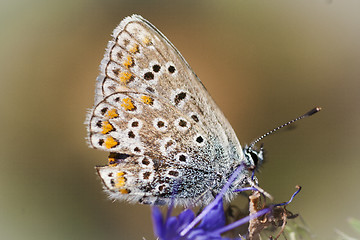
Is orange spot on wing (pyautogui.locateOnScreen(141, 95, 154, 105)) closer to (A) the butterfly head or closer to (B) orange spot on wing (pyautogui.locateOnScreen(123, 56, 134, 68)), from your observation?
(B) orange spot on wing (pyautogui.locateOnScreen(123, 56, 134, 68))

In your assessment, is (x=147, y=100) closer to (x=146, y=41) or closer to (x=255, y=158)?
(x=146, y=41)

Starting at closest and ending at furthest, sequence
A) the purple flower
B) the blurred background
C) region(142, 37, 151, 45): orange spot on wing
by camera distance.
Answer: the purple flower < region(142, 37, 151, 45): orange spot on wing < the blurred background

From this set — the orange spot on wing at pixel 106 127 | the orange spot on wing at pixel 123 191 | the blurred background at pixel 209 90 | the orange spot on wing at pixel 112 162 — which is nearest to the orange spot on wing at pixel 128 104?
the orange spot on wing at pixel 106 127

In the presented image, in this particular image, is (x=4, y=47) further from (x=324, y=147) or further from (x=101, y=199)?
(x=324, y=147)

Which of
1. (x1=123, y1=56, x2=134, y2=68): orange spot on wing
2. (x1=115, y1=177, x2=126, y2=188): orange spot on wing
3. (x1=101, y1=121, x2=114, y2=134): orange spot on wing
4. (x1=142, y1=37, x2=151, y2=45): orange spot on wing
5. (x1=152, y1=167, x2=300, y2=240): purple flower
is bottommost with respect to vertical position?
(x1=152, y1=167, x2=300, y2=240): purple flower

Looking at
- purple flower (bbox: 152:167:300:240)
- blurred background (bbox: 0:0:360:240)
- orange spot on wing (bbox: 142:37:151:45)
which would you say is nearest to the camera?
purple flower (bbox: 152:167:300:240)

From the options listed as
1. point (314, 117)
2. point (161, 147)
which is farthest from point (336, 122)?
point (161, 147)

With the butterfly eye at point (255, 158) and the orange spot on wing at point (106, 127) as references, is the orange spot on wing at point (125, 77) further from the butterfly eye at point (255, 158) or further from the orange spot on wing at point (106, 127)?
the butterfly eye at point (255, 158)

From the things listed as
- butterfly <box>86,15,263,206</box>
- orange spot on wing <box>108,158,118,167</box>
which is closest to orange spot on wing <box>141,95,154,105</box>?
butterfly <box>86,15,263,206</box>
